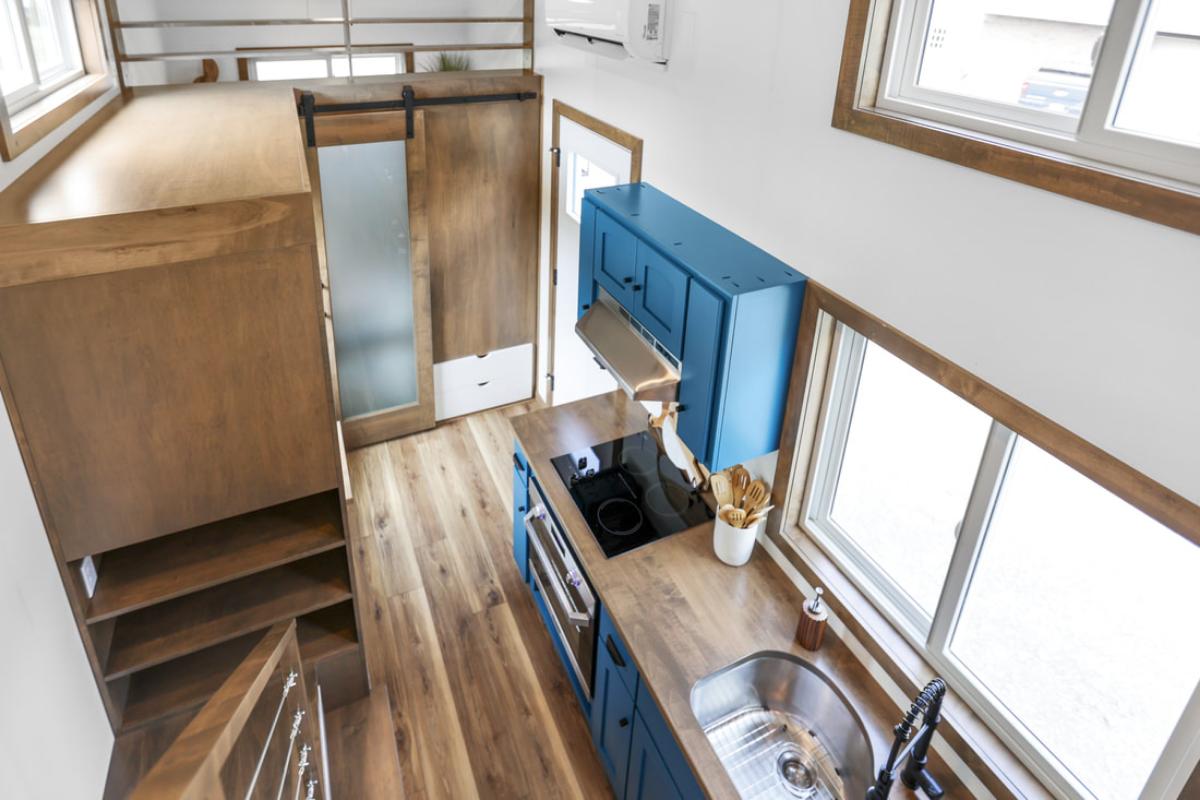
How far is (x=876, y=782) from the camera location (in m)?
1.94

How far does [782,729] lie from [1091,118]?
1.88 m

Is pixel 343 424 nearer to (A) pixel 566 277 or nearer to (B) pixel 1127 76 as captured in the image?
(A) pixel 566 277

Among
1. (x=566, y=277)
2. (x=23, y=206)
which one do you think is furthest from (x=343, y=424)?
(x=23, y=206)

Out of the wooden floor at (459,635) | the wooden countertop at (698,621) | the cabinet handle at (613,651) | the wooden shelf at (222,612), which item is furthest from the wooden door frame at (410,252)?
the cabinet handle at (613,651)

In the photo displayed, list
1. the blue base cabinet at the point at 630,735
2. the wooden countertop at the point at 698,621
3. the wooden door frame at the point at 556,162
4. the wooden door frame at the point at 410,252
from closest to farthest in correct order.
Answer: the wooden countertop at the point at 698,621 → the blue base cabinet at the point at 630,735 → the wooden door frame at the point at 556,162 → the wooden door frame at the point at 410,252

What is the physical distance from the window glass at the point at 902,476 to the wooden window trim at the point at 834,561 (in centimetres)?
13

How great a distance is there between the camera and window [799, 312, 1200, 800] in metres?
1.62

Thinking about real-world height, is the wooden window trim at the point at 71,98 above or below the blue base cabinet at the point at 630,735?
above

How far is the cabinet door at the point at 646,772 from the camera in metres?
2.28

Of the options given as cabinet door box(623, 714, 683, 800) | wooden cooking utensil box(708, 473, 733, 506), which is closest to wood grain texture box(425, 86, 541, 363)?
wooden cooking utensil box(708, 473, 733, 506)

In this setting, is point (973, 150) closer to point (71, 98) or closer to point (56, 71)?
point (71, 98)

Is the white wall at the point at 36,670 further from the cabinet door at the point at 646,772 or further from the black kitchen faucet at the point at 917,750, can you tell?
the black kitchen faucet at the point at 917,750

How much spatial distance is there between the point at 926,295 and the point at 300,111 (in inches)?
123

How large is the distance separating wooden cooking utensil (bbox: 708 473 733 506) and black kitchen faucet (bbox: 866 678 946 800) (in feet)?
3.09
